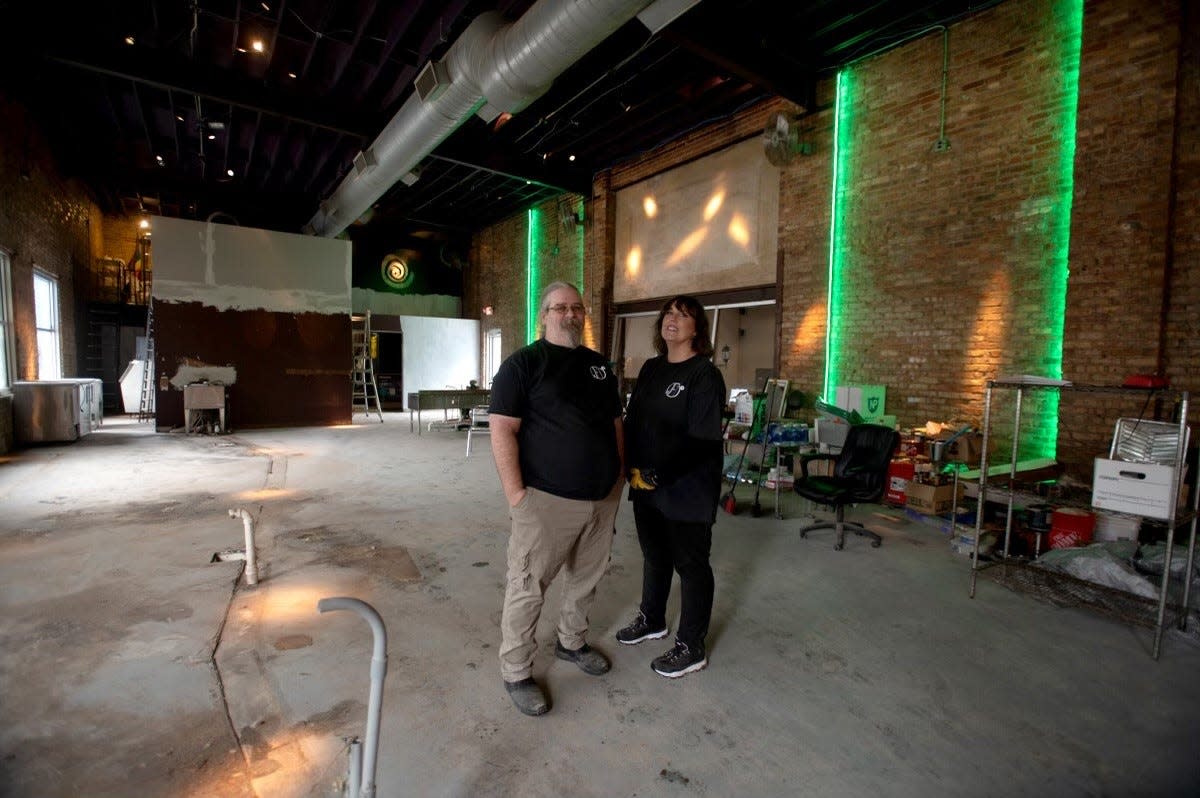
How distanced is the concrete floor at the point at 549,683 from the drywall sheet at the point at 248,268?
654 centimetres

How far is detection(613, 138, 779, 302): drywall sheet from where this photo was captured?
750 centimetres

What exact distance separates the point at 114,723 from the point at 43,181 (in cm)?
1096

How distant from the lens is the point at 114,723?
191 cm

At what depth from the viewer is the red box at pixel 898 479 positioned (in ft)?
16.8

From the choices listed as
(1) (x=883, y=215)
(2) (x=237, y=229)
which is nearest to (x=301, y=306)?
(2) (x=237, y=229)

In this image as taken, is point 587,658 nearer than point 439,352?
Yes

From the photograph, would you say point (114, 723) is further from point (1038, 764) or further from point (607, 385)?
point (1038, 764)

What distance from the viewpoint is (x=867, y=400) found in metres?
6.12

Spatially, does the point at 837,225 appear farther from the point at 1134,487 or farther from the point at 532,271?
the point at 532,271

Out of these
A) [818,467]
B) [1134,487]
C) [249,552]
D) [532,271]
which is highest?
[532,271]

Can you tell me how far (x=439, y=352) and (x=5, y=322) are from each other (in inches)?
315

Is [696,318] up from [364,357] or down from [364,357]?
up

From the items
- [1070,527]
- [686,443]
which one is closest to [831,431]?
[1070,527]

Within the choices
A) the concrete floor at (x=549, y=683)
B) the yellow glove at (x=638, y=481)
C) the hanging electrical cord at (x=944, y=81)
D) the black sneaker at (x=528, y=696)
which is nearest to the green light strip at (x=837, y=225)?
the hanging electrical cord at (x=944, y=81)
